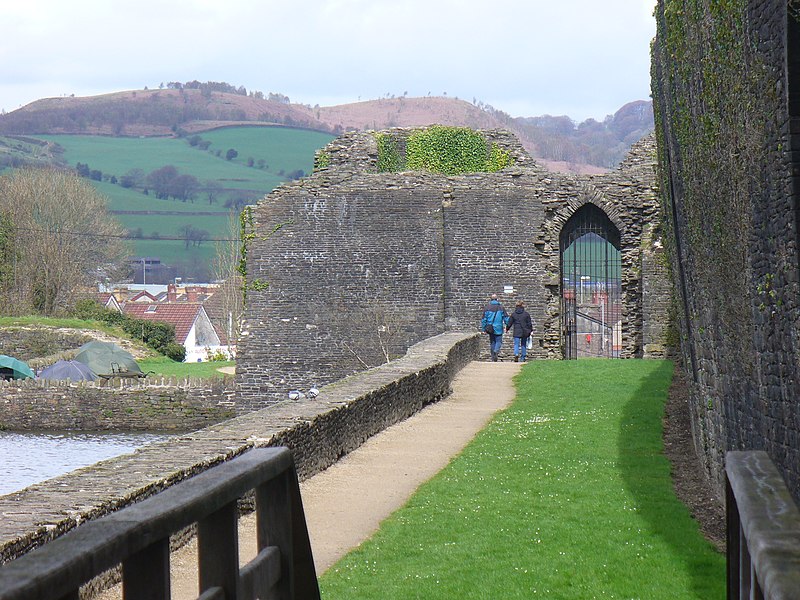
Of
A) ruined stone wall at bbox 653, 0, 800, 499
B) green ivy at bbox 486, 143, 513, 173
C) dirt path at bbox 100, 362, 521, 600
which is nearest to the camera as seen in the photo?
ruined stone wall at bbox 653, 0, 800, 499

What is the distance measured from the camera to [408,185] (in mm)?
29547

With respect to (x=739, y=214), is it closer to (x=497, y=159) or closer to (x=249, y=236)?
(x=249, y=236)

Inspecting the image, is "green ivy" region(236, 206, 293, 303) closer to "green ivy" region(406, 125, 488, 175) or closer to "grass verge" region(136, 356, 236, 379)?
"green ivy" region(406, 125, 488, 175)

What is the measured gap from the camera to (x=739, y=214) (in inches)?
283

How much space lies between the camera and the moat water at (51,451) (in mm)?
25386

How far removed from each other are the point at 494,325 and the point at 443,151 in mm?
10664

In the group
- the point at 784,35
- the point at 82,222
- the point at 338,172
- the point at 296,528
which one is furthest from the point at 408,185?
the point at 82,222

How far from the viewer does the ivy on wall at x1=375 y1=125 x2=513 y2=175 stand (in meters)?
35.4

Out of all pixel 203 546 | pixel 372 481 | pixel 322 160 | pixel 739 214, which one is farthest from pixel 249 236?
pixel 203 546

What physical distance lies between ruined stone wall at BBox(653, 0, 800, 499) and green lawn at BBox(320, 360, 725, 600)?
776 mm

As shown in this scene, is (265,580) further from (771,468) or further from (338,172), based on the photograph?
(338,172)

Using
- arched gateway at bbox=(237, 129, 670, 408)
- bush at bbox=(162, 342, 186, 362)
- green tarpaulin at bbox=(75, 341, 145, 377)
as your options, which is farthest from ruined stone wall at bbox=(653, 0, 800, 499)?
bush at bbox=(162, 342, 186, 362)

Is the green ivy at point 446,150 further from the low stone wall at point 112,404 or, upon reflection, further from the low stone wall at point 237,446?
the low stone wall at point 237,446

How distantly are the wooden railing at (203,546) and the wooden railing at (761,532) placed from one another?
3.96 ft
